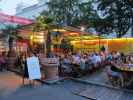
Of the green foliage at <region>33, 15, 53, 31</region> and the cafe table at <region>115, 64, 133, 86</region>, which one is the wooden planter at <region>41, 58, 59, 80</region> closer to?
the green foliage at <region>33, 15, 53, 31</region>

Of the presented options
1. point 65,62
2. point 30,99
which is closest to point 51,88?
point 30,99

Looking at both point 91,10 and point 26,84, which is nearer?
point 26,84

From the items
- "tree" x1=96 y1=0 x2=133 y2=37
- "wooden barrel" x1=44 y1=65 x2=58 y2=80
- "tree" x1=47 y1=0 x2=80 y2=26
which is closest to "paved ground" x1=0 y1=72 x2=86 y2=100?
"wooden barrel" x1=44 y1=65 x2=58 y2=80

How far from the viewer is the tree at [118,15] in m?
30.9

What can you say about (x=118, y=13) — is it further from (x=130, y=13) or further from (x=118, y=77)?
(x=118, y=77)

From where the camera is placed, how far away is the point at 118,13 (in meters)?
31.2

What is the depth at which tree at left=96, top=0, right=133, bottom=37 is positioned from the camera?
30938 millimetres

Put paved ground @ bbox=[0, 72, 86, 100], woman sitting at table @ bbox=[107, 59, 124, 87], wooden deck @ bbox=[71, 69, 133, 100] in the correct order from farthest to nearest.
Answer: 1. woman sitting at table @ bbox=[107, 59, 124, 87]
2. wooden deck @ bbox=[71, 69, 133, 100]
3. paved ground @ bbox=[0, 72, 86, 100]

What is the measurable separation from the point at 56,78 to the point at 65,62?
2.03 metres

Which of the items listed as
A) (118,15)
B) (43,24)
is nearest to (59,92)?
(43,24)

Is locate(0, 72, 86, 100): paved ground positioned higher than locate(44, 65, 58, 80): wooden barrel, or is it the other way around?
locate(44, 65, 58, 80): wooden barrel

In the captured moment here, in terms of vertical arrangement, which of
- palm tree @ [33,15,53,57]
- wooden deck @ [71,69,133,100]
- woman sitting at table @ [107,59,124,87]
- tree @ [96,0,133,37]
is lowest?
wooden deck @ [71,69,133,100]

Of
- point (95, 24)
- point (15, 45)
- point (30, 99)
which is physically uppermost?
point (95, 24)

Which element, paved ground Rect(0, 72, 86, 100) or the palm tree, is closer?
paved ground Rect(0, 72, 86, 100)
